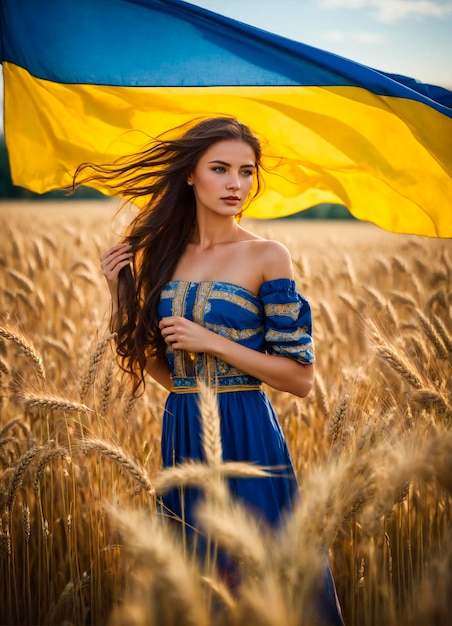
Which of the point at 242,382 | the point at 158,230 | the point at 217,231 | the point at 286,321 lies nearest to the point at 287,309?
the point at 286,321

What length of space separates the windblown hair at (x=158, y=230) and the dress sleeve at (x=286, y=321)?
0.46m

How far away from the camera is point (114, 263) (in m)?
2.58

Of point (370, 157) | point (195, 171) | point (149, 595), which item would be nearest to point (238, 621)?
point (149, 595)

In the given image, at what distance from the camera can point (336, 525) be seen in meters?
1.43

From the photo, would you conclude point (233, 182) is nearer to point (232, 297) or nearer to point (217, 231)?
point (217, 231)

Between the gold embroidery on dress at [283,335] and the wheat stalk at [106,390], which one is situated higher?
the gold embroidery on dress at [283,335]

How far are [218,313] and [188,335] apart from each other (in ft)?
0.48

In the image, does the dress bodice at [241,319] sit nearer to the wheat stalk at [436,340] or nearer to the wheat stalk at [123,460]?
the wheat stalk at [123,460]

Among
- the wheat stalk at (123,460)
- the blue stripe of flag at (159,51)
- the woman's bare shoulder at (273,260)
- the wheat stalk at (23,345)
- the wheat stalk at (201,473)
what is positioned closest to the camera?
the wheat stalk at (201,473)

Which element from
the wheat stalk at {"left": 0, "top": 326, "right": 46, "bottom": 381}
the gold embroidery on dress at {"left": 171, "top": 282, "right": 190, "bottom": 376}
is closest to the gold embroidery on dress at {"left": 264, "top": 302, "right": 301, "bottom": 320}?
the gold embroidery on dress at {"left": 171, "top": 282, "right": 190, "bottom": 376}

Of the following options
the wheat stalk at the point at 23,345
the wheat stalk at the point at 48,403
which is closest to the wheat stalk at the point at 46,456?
the wheat stalk at the point at 48,403

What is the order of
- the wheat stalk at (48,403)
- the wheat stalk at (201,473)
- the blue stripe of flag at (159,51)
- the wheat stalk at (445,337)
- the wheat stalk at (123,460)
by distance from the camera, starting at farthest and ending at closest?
the blue stripe of flag at (159,51) < the wheat stalk at (445,337) < the wheat stalk at (48,403) < the wheat stalk at (123,460) < the wheat stalk at (201,473)

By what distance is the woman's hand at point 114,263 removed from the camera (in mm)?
2574

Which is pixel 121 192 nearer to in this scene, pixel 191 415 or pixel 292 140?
pixel 292 140
